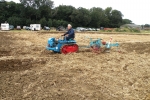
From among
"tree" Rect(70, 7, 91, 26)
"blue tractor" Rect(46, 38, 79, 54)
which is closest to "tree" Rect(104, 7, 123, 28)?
"tree" Rect(70, 7, 91, 26)

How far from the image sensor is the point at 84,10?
103375mm

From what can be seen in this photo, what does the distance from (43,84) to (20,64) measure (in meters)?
3.43

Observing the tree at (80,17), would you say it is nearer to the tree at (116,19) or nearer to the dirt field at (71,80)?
the tree at (116,19)

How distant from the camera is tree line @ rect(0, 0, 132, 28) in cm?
8775

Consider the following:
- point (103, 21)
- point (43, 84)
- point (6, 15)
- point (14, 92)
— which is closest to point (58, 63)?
point (43, 84)

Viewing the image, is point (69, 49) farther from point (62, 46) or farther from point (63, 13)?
point (63, 13)

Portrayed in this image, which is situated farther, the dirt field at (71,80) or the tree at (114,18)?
the tree at (114,18)

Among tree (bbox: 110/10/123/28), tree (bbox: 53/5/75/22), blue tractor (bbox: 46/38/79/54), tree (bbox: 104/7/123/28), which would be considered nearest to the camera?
blue tractor (bbox: 46/38/79/54)

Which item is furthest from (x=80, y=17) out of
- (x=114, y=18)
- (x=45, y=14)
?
(x=114, y=18)

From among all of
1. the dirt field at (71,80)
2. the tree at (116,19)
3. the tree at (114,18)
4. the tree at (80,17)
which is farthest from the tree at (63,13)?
the dirt field at (71,80)

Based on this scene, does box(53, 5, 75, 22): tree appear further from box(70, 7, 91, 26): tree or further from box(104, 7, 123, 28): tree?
box(104, 7, 123, 28): tree

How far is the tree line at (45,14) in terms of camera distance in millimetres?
87750

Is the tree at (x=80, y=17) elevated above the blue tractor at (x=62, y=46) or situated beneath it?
elevated above

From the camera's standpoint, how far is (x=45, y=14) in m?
95.2
